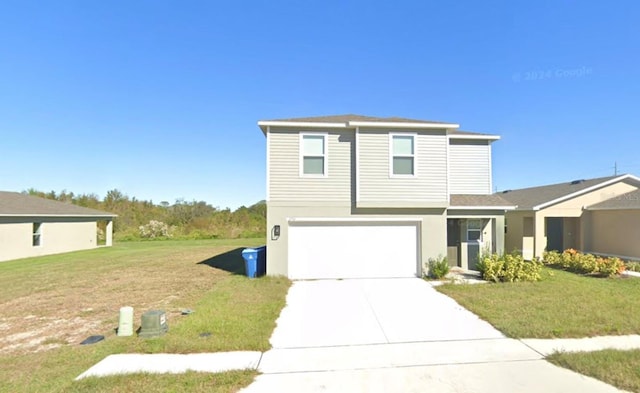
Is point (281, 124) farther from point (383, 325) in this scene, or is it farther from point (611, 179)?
point (611, 179)

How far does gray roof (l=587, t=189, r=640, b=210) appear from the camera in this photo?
12820 mm

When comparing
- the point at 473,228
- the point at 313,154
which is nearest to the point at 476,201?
the point at 473,228

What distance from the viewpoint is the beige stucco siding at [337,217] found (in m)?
9.80

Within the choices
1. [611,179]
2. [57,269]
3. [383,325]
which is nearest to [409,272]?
[383,325]

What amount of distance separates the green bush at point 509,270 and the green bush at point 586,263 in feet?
9.15

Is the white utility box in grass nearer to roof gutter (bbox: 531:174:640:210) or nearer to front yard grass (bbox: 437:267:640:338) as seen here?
front yard grass (bbox: 437:267:640:338)

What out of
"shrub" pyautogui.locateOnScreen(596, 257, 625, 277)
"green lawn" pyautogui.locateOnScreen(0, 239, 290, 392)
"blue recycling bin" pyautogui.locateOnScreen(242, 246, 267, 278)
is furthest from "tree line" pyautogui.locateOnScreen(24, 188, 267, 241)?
"shrub" pyautogui.locateOnScreen(596, 257, 625, 277)

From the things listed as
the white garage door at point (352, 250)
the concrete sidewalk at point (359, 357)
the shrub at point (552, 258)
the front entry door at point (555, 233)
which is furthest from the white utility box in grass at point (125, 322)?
the front entry door at point (555, 233)

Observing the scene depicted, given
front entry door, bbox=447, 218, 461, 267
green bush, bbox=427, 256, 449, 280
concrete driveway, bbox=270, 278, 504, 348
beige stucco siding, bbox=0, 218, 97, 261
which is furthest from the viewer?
beige stucco siding, bbox=0, 218, 97, 261

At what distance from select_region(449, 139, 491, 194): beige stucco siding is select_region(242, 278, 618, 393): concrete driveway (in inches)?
244

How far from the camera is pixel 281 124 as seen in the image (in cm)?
980

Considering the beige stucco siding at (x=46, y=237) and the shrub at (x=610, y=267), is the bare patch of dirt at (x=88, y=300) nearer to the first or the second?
the beige stucco siding at (x=46, y=237)

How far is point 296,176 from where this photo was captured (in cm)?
988

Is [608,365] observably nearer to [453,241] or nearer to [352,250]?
[352,250]
